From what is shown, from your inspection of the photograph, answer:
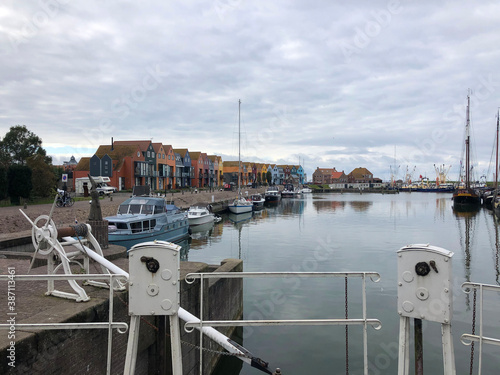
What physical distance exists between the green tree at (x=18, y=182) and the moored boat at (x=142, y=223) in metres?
14.3

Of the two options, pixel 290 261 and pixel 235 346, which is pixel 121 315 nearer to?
pixel 235 346

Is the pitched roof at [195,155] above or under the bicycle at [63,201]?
above

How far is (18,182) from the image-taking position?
118 ft

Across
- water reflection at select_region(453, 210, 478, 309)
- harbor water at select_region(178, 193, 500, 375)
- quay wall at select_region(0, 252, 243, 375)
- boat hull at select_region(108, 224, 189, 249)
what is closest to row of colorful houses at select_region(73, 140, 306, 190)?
boat hull at select_region(108, 224, 189, 249)

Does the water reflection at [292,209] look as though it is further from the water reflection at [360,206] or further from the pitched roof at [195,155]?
the pitched roof at [195,155]

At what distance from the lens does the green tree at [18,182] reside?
35719 mm

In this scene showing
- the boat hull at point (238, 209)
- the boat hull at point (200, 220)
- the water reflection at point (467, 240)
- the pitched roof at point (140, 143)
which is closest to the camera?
the water reflection at point (467, 240)

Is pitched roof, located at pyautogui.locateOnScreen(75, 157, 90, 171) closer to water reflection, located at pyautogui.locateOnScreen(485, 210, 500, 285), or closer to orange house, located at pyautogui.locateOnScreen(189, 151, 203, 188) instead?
orange house, located at pyautogui.locateOnScreen(189, 151, 203, 188)

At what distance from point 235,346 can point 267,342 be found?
6675 mm

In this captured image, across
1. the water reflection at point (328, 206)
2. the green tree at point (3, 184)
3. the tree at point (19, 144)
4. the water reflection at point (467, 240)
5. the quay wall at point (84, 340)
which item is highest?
the tree at point (19, 144)

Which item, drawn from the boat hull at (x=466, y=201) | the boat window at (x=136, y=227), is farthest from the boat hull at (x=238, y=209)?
the boat hull at (x=466, y=201)

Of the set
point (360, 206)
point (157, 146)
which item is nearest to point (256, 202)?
point (360, 206)

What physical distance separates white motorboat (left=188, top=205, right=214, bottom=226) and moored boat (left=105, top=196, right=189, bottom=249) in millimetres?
8379

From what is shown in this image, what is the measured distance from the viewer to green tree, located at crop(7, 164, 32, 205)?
3572cm
